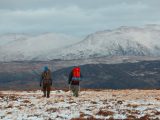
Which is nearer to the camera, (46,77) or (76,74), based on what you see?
(46,77)

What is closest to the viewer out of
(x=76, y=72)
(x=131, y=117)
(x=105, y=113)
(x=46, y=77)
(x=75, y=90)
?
(x=131, y=117)

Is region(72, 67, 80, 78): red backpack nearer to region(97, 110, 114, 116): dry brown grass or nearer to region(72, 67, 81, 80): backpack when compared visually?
region(72, 67, 81, 80): backpack

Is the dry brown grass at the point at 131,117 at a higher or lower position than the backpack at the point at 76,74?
lower

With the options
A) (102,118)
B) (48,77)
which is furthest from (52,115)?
(48,77)

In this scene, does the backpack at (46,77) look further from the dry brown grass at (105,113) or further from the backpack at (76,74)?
the dry brown grass at (105,113)

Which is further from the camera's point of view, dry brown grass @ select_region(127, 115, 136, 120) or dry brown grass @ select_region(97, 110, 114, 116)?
dry brown grass @ select_region(97, 110, 114, 116)

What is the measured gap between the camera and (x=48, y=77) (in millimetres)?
40781

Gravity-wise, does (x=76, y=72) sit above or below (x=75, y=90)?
above

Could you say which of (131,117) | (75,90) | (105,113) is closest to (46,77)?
(75,90)

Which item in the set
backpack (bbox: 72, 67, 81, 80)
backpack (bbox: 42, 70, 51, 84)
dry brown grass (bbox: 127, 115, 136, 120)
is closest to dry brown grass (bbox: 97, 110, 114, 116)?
dry brown grass (bbox: 127, 115, 136, 120)

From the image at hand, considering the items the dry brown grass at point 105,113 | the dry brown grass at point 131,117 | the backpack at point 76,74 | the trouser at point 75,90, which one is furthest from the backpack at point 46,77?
the dry brown grass at point 131,117

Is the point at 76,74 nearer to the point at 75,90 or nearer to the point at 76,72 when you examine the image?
the point at 76,72

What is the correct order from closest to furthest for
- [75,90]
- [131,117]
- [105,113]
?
[131,117] → [105,113] → [75,90]

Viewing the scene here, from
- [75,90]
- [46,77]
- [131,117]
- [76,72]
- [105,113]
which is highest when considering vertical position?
[76,72]
